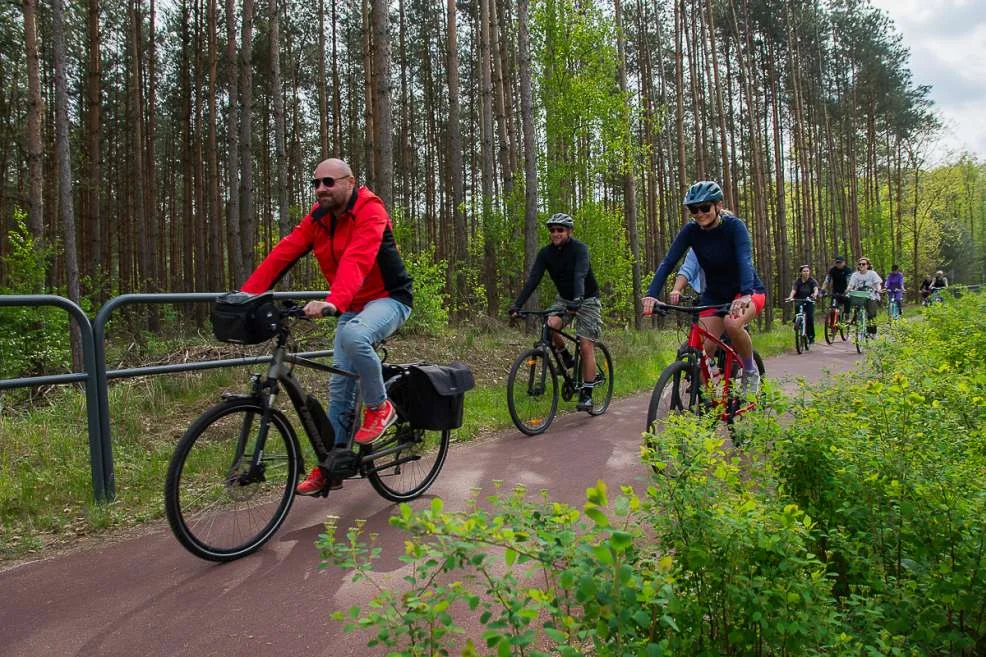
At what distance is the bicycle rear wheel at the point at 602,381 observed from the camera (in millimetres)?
8188

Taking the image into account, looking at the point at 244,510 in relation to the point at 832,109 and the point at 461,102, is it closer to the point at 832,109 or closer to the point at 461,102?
the point at 461,102

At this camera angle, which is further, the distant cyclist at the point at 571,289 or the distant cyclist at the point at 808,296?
the distant cyclist at the point at 808,296

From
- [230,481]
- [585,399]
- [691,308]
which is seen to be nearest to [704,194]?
[691,308]

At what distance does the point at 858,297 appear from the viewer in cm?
1644

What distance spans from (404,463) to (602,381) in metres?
3.93

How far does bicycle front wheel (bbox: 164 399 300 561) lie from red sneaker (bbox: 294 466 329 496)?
7cm

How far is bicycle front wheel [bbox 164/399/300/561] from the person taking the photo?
140 inches

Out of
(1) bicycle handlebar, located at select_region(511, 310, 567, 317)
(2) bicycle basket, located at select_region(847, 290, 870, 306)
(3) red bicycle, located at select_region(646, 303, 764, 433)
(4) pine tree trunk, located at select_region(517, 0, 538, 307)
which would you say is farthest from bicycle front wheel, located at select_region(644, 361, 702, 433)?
(2) bicycle basket, located at select_region(847, 290, 870, 306)

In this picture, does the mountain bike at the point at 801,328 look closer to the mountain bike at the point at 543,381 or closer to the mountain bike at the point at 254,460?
the mountain bike at the point at 543,381

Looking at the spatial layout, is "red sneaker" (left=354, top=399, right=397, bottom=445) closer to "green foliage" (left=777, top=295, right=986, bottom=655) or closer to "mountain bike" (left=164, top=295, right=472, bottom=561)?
"mountain bike" (left=164, top=295, right=472, bottom=561)

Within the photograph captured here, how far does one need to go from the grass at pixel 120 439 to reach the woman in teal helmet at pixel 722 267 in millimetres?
2698

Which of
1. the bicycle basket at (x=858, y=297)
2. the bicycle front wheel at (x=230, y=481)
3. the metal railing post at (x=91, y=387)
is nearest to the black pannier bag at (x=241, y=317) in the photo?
the bicycle front wheel at (x=230, y=481)

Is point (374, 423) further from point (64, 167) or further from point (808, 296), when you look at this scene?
point (808, 296)

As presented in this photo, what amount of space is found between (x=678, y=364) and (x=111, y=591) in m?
4.21
